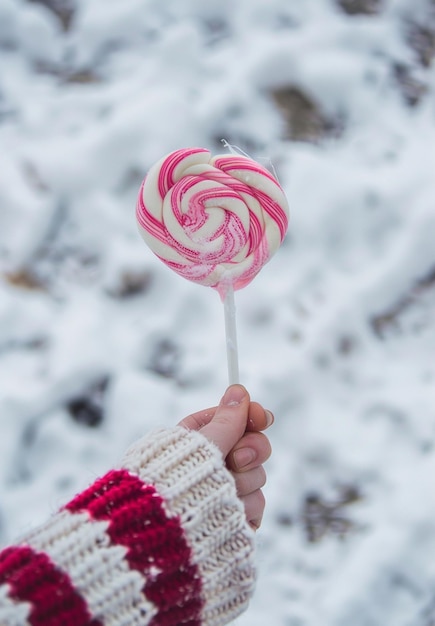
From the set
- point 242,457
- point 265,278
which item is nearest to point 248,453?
point 242,457

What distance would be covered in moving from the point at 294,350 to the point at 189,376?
0.25 meters

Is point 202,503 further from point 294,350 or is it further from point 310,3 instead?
Answer: point 310,3

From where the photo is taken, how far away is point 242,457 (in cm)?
90

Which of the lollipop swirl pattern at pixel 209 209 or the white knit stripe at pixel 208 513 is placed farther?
the lollipop swirl pattern at pixel 209 209

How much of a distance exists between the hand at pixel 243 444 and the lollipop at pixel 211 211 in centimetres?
18

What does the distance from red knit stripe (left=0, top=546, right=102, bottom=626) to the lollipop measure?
0.42 meters

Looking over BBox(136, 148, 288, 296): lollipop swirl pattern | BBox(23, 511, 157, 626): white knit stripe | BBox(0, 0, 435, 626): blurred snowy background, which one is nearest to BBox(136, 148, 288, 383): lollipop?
BBox(136, 148, 288, 296): lollipop swirl pattern

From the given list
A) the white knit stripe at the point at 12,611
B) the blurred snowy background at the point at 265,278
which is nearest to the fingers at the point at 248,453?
the white knit stripe at the point at 12,611

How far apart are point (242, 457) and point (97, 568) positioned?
0.85ft

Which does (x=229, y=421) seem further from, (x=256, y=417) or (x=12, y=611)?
(x=12, y=611)

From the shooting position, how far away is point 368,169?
6.10ft

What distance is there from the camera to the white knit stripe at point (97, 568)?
70 cm

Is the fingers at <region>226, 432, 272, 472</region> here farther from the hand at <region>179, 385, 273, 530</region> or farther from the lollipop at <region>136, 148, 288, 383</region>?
the lollipop at <region>136, 148, 288, 383</region>

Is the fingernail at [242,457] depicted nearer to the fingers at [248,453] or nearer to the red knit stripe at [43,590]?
the fingers at [248,453]
